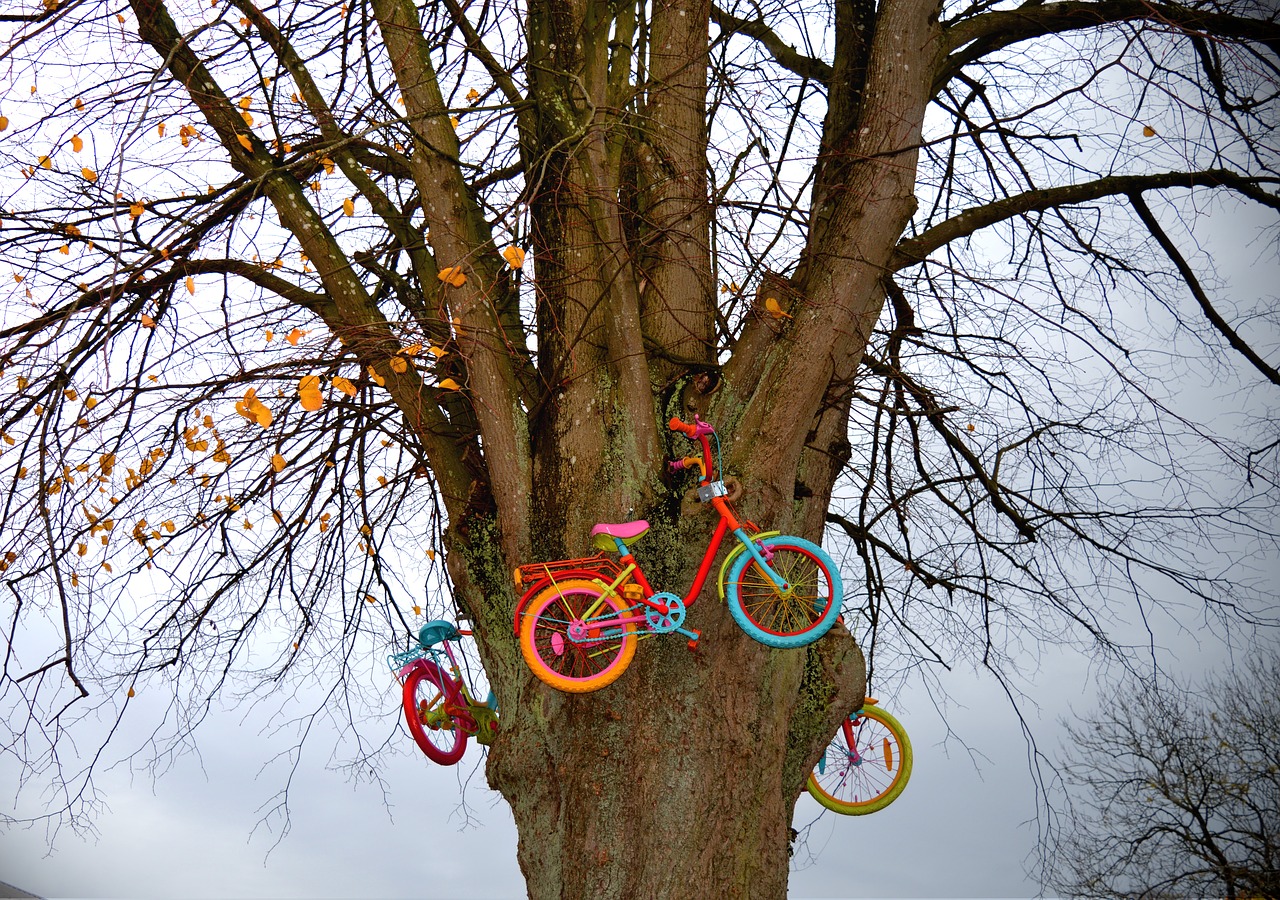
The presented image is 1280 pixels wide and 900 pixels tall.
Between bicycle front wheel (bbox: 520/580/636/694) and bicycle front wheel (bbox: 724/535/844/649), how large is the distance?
0.41 metres

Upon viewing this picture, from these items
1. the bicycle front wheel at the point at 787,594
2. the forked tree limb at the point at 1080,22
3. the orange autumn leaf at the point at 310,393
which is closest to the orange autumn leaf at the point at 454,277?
the orange autumn leaf at the point at 310,393

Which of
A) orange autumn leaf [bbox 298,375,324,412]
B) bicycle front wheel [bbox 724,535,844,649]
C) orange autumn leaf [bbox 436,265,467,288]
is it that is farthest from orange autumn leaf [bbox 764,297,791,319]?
orange autumn leaf [bbox 298,375,324,412]

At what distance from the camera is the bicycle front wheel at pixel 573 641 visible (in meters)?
3.39

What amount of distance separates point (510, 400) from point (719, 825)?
178 centimetres

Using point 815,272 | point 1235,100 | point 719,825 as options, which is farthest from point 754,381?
point 1235,100

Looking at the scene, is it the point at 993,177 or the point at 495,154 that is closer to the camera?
the point at 495,154

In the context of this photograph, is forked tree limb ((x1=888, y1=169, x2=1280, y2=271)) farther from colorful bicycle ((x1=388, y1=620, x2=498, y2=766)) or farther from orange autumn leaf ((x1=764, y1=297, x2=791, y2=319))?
colorful bicycle ((x1=388, y1=620, x2=498, y2=766))

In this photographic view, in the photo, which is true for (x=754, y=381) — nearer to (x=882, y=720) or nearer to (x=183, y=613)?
(x=882, y=720)

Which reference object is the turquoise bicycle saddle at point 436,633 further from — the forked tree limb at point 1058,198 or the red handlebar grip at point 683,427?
the forked tree limb at point 1058,198

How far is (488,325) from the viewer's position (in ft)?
13.6

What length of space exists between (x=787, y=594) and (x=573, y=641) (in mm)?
Answer: 767

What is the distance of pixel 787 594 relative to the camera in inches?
144

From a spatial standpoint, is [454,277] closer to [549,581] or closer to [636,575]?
[549,581]

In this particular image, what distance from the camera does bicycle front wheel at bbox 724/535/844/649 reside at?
3.54 m
